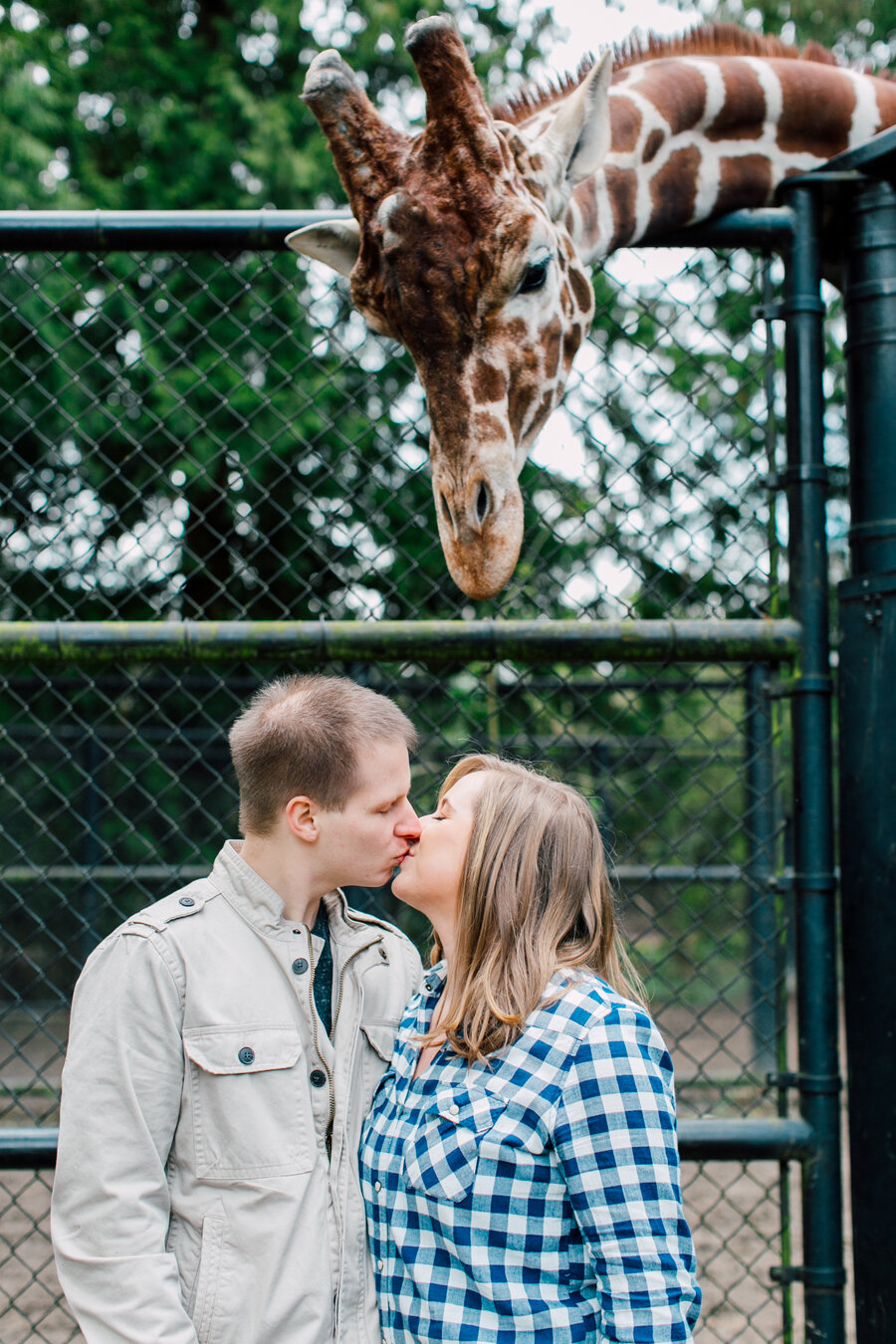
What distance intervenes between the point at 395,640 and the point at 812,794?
872 mm

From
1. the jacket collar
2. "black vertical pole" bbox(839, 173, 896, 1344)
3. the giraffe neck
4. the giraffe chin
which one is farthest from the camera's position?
the giraffe neck

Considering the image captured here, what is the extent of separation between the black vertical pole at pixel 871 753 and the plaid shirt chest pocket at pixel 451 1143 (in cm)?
101

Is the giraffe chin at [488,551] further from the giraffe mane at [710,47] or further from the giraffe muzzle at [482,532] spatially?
the giraffe mane at [710,47]

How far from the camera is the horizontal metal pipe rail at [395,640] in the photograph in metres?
2.11

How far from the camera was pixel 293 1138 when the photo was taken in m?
1.48

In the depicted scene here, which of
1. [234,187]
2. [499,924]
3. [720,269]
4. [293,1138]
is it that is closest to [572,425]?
[720,269]

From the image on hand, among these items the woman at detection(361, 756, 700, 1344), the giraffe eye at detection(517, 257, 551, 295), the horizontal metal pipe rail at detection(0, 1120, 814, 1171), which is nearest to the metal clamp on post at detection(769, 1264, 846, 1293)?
the horizontal metal pipe rail at detection(0, 1120, 814, 1171)

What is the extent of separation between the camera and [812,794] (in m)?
2.11

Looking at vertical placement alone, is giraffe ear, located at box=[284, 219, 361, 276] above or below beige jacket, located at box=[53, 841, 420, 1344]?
above

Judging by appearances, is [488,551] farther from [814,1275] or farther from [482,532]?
[814,1275]

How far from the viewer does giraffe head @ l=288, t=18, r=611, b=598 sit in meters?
2.06

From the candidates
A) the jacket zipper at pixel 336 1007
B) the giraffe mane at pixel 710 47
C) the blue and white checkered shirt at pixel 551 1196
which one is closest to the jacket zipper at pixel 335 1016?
the jacket zipper at pixel 336 1007

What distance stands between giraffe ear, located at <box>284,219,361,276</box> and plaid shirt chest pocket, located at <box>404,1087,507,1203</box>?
5.54 ft

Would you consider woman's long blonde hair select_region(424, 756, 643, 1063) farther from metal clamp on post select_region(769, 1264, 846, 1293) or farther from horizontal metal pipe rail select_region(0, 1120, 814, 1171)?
metal clamp on post select_region(769, 1264, 846, 1293)
